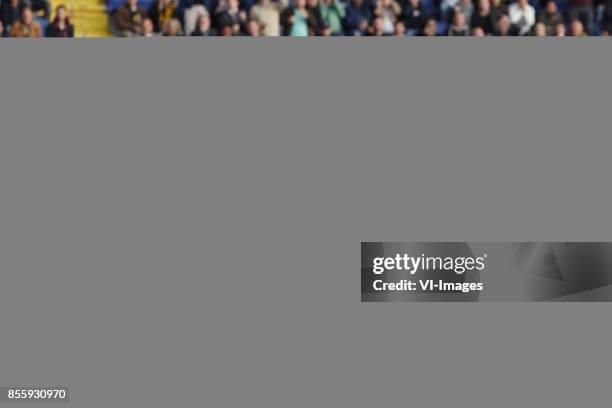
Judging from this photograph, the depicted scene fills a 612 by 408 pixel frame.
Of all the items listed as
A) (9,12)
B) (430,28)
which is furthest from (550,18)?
(9,12)

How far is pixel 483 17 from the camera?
11.8 m

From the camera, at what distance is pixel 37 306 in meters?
7.27

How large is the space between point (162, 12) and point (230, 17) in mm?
701

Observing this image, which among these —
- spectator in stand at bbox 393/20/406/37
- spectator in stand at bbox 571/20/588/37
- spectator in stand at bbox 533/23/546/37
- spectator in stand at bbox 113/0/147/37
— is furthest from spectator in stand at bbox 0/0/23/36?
spectator in stand at bbox 571/20/588/37

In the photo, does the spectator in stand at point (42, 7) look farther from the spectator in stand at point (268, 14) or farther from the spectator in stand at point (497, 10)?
the spectator in stand at point (497, 10)

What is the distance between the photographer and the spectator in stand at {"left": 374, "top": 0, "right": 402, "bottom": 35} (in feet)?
39.5

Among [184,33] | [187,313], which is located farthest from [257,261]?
[184,33]

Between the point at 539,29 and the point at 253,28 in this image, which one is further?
the point at 539,29

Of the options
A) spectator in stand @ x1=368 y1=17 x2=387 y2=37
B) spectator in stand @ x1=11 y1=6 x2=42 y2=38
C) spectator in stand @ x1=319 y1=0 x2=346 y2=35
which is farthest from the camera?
spectator in stand @ x1=319 y1=0 x2=346 y2=35

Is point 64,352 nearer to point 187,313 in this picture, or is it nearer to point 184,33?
point 187,313

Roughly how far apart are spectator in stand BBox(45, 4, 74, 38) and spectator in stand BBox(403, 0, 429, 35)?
11.0ft

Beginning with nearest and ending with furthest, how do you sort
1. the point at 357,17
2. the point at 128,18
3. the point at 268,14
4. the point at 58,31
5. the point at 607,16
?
1. the point at 58,31
2. the point at 128,18
3. the point at 268,14
4. the point at 607,16
5. the point at 357,17

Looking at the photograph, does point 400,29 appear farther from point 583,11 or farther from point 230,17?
point 583,11

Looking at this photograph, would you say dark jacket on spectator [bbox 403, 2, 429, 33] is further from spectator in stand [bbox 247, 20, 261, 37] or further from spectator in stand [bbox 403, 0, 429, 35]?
spectator in stand [bbox 247, 20, 261, 37]
